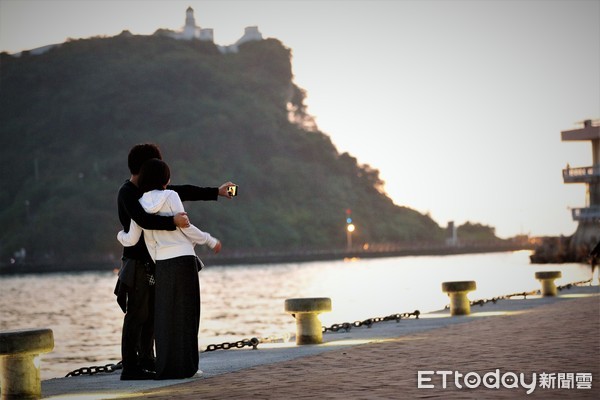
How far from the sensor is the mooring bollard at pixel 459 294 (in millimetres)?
19672

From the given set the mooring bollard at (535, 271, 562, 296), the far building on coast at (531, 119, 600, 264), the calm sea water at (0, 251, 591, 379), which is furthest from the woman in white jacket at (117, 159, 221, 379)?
the far building on coast at (531, 119, 600, 264)

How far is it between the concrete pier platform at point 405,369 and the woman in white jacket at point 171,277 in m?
0.24

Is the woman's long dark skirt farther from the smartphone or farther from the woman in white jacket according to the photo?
the smartphone

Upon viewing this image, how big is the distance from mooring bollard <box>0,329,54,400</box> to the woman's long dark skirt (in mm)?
1036

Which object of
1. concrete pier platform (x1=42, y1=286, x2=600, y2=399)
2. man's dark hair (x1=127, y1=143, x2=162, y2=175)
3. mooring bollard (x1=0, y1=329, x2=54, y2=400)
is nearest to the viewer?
concrete pier platform (x1=42, y1=286, x2=600, y2=399)

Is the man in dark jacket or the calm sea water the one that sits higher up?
the man in dark jacket

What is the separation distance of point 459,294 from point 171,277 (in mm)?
10479

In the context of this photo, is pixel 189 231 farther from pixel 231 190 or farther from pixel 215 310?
pixel 215 310

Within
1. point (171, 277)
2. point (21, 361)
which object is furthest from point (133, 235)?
point (21, 361)

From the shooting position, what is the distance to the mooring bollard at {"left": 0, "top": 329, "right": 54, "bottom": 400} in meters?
9.64

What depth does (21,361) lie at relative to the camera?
9805 mm

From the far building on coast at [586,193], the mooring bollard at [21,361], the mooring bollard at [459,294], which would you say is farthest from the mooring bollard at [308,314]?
the far building on coast at [586,193]

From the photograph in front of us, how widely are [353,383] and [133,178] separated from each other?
9.69ft

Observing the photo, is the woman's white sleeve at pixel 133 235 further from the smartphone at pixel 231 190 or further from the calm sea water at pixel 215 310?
the calm sea water at pixel 215 310
